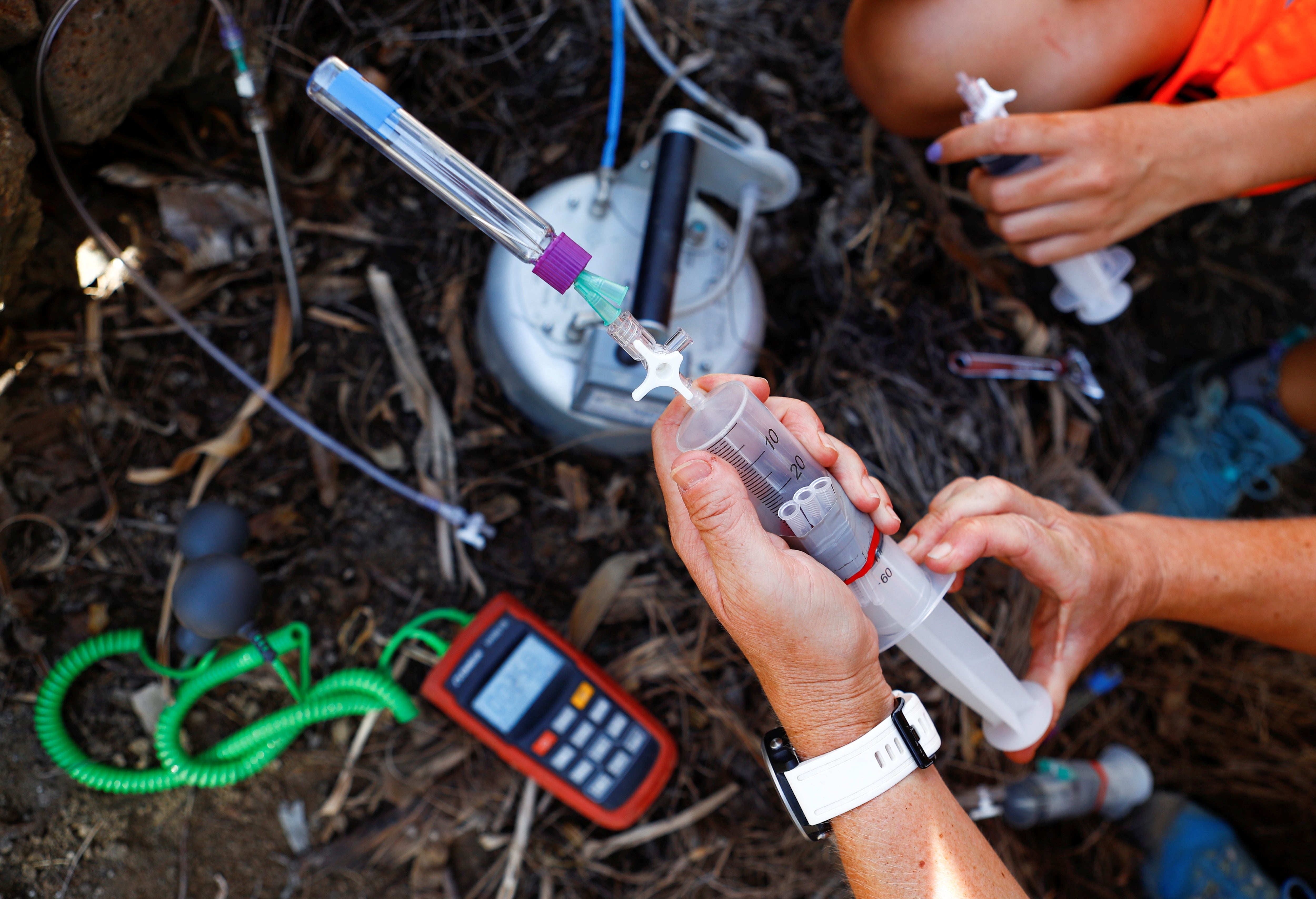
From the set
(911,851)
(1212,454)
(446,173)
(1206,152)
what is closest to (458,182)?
(446,173)

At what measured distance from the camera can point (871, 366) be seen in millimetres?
1571

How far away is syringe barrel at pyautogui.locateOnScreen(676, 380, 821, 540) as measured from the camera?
0.83 meters

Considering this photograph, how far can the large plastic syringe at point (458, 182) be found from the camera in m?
0.77

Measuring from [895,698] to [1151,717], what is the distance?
118 centimetres

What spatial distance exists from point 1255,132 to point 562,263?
1159 mm

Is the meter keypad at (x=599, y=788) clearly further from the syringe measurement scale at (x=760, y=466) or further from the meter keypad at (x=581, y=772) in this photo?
the syringe measurement scale at (x=760, y=466)

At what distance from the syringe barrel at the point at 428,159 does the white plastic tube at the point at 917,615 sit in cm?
43

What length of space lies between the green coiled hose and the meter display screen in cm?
12

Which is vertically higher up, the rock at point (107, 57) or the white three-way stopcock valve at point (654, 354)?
the rock at point (107, 57)

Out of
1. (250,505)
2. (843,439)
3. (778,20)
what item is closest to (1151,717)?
(843,439)

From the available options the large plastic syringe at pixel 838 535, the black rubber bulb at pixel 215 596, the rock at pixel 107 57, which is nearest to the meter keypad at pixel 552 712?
the black rubber bulb at pixel 215 596

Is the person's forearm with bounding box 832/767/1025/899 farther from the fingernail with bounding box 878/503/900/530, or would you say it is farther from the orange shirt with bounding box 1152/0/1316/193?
the orange shirt with bounding box 1152/0/1316/193

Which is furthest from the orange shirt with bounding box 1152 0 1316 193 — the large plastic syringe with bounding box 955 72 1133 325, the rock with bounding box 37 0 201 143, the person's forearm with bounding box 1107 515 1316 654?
the rock with bounding box 37 0 201 143

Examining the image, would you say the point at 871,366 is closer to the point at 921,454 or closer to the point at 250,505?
the point at 921,454
